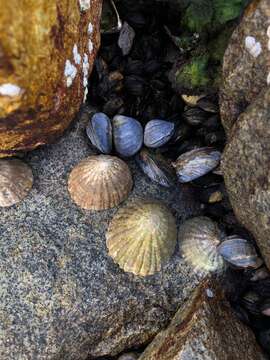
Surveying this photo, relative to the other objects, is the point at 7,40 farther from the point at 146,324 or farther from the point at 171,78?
the point at 146,324

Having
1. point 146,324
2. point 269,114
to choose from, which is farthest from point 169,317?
point 269,114

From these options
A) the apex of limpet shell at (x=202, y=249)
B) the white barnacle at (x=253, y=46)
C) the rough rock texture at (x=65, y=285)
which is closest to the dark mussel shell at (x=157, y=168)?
the rough rock texture at (x=65, y=285)

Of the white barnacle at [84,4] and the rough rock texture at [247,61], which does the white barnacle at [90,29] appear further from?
the rough rock texture at [247,61]

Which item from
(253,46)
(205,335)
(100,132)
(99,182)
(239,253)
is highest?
(253,46)

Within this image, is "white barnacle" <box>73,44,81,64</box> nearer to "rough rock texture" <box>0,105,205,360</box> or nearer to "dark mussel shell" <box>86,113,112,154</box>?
"dark mussel shell" <box>86,113,112,154</box>

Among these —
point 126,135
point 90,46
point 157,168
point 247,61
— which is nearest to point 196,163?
point 157,168

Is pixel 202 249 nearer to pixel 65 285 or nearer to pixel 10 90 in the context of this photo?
pixel 65 285
